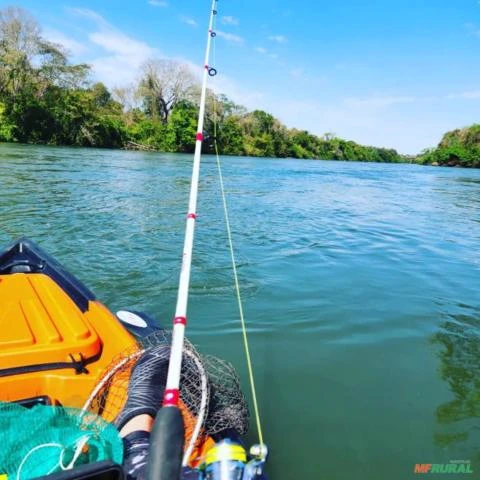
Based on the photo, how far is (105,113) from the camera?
4578 centimetres

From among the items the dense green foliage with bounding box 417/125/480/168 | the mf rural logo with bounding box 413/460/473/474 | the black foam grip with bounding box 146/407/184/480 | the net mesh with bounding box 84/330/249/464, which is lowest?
the mf rural logo with bounding box 413/460/473/474

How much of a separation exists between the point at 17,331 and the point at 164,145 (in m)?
45.5

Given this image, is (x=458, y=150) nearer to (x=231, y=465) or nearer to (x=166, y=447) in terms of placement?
(x=231, y=465)

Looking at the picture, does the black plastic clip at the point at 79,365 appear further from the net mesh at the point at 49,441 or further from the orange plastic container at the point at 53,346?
the net mesh at the point at 49,441

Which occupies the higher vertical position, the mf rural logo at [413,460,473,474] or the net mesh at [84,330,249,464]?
the net mesh at [84,330,249,464]

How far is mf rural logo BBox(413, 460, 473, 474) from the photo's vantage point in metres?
2.68

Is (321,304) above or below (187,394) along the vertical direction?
below

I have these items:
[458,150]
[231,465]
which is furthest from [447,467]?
[458,150]

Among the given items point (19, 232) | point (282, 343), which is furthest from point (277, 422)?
point (19, 232)

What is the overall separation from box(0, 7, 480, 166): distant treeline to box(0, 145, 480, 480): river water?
1570 centimetres

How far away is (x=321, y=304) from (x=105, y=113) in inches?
Result: 1820

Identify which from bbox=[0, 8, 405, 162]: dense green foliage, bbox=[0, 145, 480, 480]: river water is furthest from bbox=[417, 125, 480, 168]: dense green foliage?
bbox=[0, 145, 480, 480]: river water

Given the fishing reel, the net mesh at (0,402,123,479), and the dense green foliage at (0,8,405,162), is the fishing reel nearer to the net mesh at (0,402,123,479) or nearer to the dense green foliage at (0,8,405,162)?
the net mesh at (0,402,123,479)

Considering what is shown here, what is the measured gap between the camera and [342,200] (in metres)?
15.4
